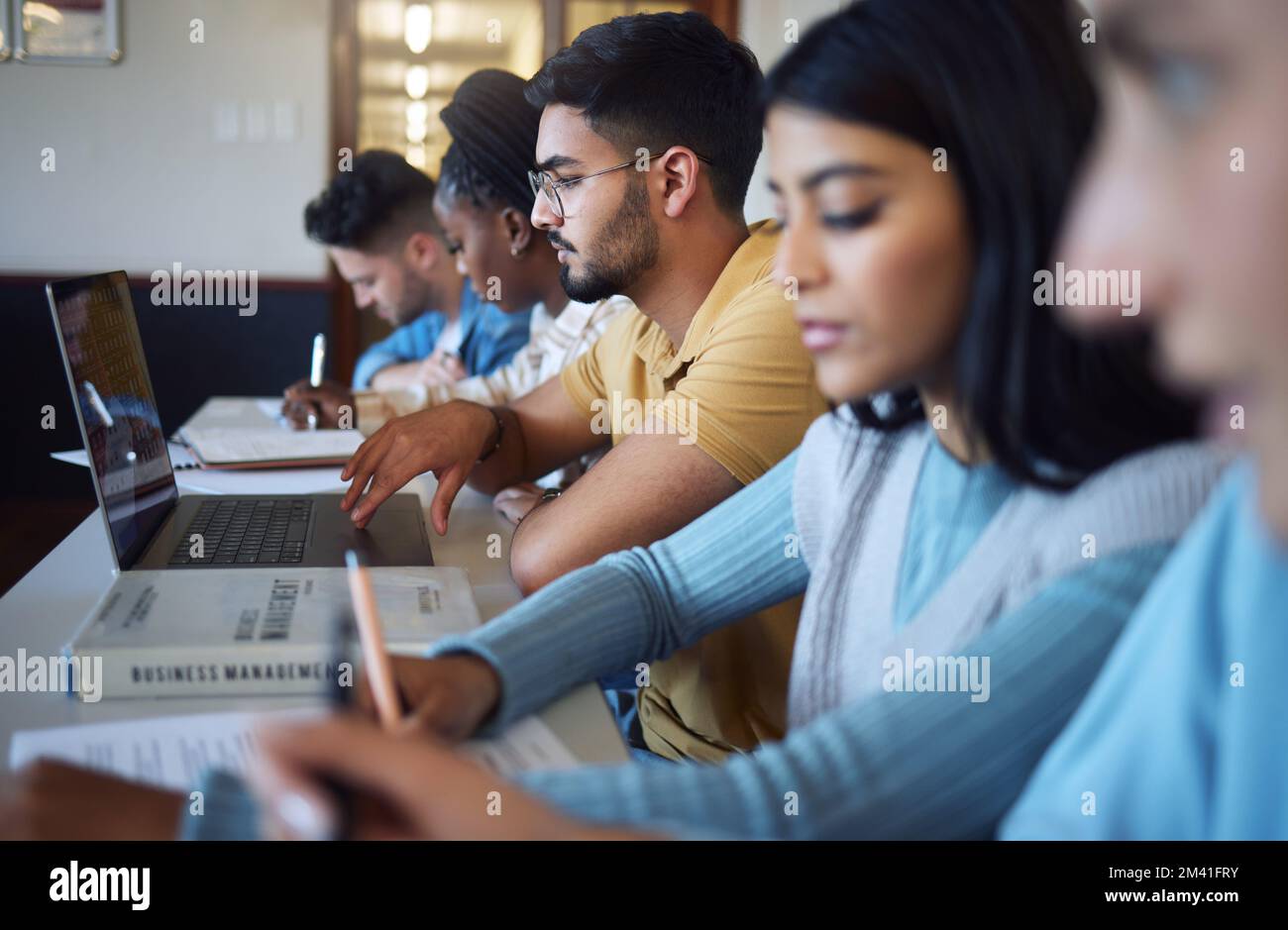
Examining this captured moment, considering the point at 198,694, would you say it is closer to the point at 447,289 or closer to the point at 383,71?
the point at 447,289

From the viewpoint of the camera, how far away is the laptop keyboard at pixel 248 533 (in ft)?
3.85

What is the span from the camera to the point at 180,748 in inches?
29.9

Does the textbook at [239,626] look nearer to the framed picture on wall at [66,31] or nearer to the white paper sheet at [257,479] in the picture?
the white paper sheet at [257,479]

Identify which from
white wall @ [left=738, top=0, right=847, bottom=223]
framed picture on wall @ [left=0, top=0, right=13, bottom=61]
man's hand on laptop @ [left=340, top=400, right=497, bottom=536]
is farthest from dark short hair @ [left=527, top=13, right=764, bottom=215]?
framed picture on wall @ [left=0, top=0, right=13, bottom=61]

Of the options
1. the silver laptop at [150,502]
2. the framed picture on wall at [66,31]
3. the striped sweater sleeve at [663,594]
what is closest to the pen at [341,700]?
the striped sweater sleeve at [663,594]

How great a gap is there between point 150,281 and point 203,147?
55 centimetres

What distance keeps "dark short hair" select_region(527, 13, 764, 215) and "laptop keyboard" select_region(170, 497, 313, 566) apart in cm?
67

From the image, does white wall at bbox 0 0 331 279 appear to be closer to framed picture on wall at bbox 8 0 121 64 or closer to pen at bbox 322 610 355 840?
framed picture on wall at bbox 8 0 121 64

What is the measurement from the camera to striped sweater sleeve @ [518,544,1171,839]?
0.60 metres

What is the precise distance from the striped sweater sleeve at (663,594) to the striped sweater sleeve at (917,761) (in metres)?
0.26

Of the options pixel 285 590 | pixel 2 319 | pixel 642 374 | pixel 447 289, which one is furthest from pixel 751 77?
pixel 2 319

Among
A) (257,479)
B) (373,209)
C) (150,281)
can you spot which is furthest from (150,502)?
(150,281)
